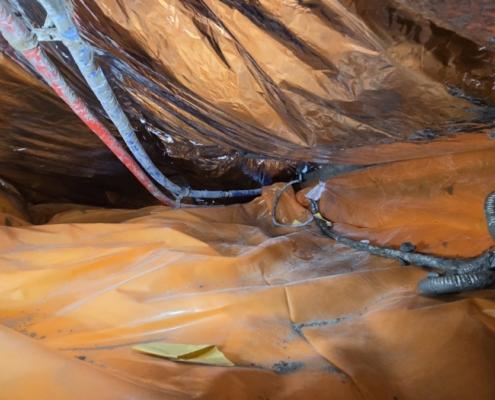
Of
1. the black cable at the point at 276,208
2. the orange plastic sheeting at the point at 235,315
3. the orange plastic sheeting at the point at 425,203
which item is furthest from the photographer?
the black cable at the point at 276,208

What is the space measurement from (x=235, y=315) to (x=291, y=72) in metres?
0.49

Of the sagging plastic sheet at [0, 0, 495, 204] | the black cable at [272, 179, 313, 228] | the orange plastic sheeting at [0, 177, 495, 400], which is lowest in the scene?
the black cable at [272, 179, 313, 228]

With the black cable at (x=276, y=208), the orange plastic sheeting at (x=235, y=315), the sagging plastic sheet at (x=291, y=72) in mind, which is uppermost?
A: the sagging plastic sheet at (x=291, y=72)

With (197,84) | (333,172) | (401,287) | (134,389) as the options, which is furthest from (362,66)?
(333,172)

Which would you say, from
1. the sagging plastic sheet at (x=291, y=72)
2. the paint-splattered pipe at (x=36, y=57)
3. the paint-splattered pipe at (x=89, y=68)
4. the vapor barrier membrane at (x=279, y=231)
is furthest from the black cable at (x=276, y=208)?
the paint-splattered pipe at (x=36, y=57)

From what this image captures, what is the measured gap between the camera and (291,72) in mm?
719

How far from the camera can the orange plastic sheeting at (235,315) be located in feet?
1.77

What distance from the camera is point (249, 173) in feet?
6.07

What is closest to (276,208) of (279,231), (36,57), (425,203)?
(279,231)

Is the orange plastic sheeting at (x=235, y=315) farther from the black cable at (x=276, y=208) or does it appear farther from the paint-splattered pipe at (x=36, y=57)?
the paint-splattered pipe at (x=36, y=57)

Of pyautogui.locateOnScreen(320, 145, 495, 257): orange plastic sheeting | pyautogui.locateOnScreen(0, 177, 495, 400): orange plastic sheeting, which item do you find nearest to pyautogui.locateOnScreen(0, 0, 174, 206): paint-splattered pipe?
pyautogui.locateOnScreen(0, 177, 495, 400): orange plastic sheeting

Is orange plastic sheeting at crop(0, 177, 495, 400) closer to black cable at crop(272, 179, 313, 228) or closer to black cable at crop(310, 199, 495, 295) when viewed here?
black cable at crop(310, 199, 495, 295)

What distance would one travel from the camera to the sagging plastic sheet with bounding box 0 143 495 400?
0.54 m

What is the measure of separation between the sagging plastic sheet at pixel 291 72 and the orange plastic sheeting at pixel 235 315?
11.4 inches
